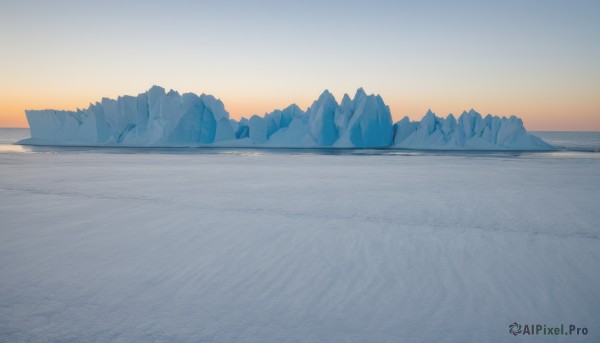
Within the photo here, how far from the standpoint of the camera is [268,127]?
4806cm

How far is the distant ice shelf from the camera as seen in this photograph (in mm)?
42125

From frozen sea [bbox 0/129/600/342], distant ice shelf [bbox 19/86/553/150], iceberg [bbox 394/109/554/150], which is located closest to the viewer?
frozen sea [bbox 0/129/600/342]

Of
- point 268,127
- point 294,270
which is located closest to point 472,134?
point 268,127

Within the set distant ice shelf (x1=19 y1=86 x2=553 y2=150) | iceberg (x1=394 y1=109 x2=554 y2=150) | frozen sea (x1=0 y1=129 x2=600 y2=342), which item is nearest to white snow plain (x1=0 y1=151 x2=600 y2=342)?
frozen sea (x1=0 y1=129 x2=600 y2=342)

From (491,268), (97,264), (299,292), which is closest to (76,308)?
(97,264)

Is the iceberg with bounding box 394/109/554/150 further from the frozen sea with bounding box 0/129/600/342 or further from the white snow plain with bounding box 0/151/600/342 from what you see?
the frozen sea with bounding box 0/129/600/342

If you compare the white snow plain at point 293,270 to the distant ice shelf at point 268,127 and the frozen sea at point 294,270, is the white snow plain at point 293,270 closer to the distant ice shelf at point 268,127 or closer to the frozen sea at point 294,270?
the frozen sea at point 294,270

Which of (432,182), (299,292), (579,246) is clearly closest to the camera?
(299,292)

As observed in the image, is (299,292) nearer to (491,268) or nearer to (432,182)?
(491,268)

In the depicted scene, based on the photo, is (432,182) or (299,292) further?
(432,182)

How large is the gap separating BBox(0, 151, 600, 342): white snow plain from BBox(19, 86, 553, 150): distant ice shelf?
35789 mm

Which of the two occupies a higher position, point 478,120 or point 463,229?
point 478,120

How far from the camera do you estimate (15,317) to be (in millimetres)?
3277

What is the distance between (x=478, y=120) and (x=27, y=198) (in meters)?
43.4
